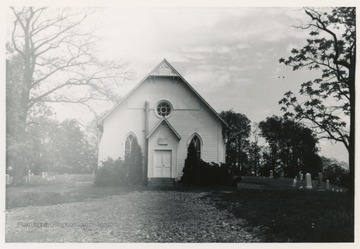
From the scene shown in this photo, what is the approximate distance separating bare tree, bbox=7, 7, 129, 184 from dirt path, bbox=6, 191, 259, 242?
3.55 ft

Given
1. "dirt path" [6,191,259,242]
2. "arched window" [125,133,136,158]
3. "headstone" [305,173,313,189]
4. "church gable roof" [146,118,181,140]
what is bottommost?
"dirt path" [6,191,259,242]

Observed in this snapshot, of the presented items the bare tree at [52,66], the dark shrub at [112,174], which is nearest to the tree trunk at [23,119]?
the bare tree at [52,66]

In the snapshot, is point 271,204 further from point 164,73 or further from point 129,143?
point 164,73

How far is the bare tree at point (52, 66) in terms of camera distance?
9.04 m

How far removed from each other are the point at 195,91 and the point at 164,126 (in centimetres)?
137

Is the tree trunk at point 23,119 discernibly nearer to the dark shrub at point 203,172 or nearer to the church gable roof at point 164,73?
the church gable roof at point 164,73

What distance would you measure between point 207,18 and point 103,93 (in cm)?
298

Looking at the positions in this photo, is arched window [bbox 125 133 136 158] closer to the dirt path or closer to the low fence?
the low fence

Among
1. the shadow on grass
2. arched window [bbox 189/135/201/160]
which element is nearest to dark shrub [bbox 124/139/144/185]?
arched window [bbox 189/135/201/160]

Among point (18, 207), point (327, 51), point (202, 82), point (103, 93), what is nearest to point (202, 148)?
point (202, 82)

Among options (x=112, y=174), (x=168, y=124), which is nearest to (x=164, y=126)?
(x=168, y=124)

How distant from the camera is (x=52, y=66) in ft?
30.9

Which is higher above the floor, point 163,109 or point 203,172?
point 163,109

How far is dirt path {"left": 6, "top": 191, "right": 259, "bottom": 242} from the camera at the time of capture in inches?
318
